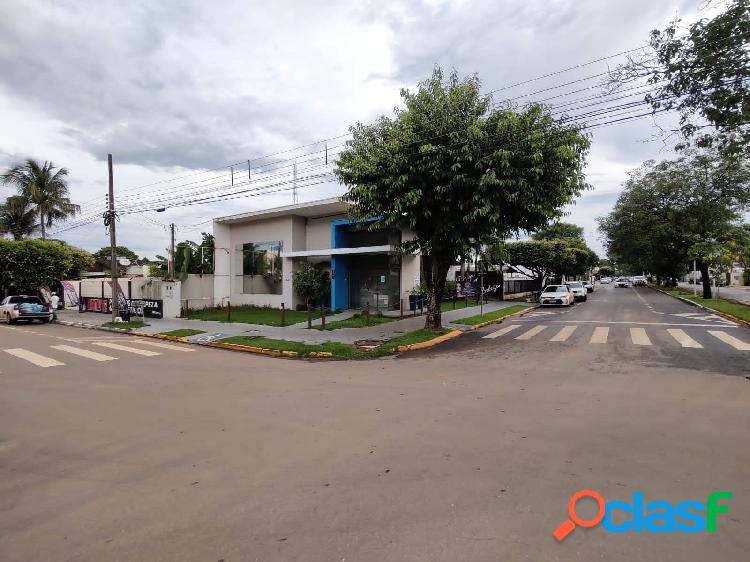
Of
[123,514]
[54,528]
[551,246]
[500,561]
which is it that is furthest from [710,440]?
[551,246]

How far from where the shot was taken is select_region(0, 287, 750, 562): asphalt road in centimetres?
300

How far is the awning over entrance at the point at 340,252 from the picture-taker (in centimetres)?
2000

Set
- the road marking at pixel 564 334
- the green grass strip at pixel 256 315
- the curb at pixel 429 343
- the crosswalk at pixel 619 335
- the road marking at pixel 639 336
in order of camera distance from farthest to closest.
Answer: the green grass strip at pixel 256 315
the road marking at pixel 564 334
the curb at pixel 429 343
the road marking at pixel 639 336
the crosswalk at pixel 619 335

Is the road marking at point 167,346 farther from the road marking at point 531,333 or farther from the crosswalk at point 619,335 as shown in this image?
the road marking at point 531,333

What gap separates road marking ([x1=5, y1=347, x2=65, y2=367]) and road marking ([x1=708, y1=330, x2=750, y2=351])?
17.0m

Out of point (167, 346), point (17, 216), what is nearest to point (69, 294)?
point (17, 216)

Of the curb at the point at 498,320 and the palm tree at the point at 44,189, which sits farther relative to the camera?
the palm tree at the point at 44,189

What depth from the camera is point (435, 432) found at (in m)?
5.18

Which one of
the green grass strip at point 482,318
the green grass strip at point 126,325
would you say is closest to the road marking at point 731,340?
the green grass strip at point 482,318

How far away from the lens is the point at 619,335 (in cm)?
1355

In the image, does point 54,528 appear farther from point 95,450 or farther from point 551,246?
point 551,246

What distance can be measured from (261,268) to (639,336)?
19.9m

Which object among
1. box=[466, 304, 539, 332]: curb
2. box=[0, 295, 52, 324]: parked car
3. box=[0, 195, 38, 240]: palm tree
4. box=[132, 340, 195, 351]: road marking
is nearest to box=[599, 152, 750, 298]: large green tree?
box=[466, 304, 539, 332]: curb

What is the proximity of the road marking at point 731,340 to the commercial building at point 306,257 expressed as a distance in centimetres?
1220
